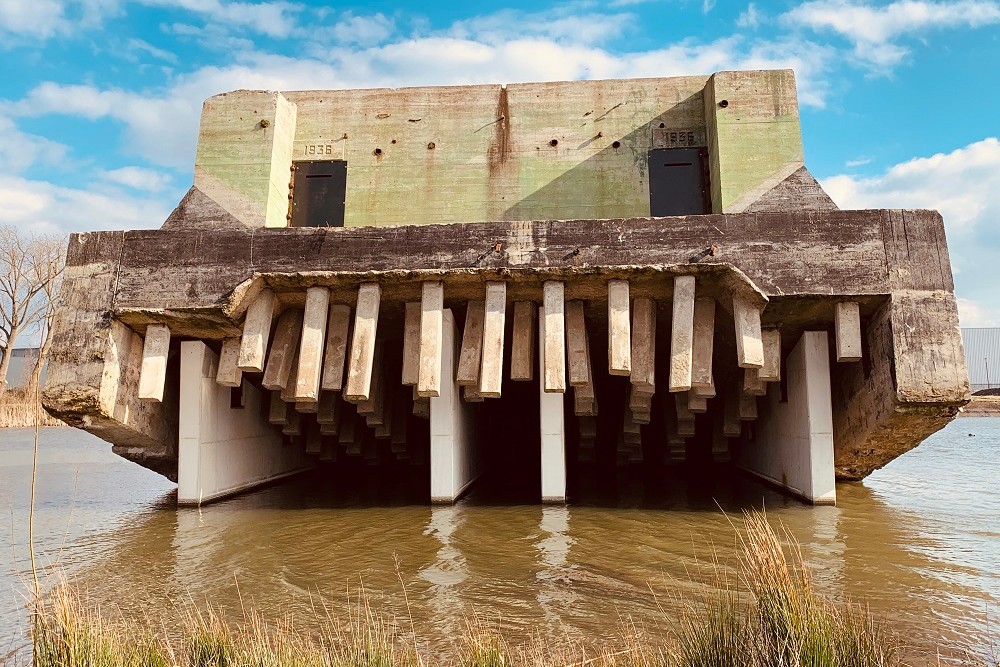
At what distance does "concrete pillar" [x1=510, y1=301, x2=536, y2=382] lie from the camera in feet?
27.1

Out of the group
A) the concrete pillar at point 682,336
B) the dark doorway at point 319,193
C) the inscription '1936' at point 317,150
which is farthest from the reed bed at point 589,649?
the inscription '1936' at point 317,150

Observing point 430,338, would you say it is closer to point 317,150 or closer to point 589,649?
point 317,150

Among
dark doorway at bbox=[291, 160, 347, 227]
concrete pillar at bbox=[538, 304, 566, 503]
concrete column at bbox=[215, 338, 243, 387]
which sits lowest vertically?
concrete pillar at bbox=[538, 304, 566, 503]

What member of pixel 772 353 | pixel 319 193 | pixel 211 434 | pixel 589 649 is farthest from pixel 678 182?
pixel 589 649

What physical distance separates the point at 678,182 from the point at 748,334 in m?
3.25

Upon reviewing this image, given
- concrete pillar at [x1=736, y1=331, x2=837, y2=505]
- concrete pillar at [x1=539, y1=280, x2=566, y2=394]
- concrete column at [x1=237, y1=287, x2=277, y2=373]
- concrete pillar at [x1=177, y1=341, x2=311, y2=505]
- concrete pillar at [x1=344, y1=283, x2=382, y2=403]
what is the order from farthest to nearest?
concrete pillar at [x1=177, y1=341, x2=311, y2=505]
concrete pillar at [x1=736, y1=331, x2=837, y2=505]
concrete column at [x1=237, y1=287, x2=277, y2=373]
concrete pillar at [x1=344, y1=283, x2=382, y2=403]
concrete pillar at [x1=539, y1=280, x2=566, y2=394]

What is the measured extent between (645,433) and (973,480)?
5.92m

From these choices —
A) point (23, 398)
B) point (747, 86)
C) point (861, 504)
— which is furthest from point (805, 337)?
point (23, 398)

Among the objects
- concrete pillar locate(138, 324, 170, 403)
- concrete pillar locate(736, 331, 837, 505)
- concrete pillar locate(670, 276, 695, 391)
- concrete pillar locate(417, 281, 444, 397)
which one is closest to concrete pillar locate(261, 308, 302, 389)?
concrete pillar locate(138, 324, 170, 403)

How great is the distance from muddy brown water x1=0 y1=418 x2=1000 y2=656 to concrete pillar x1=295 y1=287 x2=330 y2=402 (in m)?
1.52

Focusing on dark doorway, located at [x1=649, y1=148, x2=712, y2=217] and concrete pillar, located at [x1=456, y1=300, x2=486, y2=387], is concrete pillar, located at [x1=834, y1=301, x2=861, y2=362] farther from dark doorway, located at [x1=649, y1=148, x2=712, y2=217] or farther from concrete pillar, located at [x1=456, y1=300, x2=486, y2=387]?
concrete pillar, located at [x1=456, y1=300, x2=486, y2=387]

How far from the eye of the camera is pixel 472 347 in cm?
→ 834

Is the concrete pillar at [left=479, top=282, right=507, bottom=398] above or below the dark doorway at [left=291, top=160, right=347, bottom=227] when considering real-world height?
below

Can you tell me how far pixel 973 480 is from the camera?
39.5 ft
